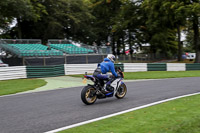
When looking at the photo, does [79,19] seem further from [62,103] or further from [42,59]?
[62,103]

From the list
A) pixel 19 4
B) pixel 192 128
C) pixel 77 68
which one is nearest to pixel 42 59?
pixel 77 68

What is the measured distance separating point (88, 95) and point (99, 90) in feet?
1.56

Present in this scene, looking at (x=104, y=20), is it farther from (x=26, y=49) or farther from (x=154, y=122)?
(x=154, y=122)

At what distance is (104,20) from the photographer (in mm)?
48906

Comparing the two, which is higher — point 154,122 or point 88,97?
point 88,97

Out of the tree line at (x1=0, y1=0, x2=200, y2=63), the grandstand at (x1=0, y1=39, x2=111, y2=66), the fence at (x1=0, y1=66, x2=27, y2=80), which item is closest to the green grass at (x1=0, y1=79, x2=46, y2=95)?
the fence at (x1=0, y1=66, x2=27, y2=80)

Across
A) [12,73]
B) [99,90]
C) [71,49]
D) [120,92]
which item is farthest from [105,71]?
[71,49]

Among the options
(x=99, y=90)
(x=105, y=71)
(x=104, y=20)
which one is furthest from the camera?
(x=104, y=20)

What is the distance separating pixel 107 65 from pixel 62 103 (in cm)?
198

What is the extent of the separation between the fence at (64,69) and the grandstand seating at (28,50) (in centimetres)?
587

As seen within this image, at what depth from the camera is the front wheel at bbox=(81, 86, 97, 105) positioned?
316 inches

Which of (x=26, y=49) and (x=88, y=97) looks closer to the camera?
(x=88, y=97)

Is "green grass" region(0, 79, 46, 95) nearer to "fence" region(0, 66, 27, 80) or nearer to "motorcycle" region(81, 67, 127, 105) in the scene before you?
"fence" region(0, 66, 27, 80)

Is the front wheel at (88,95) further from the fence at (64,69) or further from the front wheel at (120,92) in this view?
the fence at (64,69)
